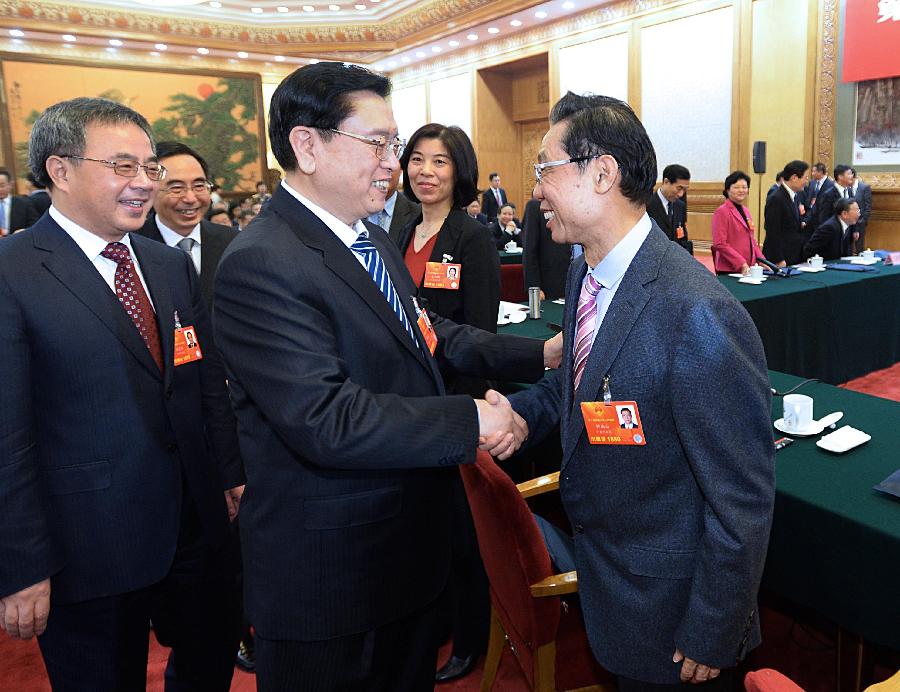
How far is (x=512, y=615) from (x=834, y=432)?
44.0 inches

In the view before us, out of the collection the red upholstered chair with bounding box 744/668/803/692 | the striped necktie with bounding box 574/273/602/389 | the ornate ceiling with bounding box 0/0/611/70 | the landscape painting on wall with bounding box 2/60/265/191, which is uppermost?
the ornate ceiling with bounding box 0/0/611/70

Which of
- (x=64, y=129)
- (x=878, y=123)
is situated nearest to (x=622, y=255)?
(x=64, y=129)

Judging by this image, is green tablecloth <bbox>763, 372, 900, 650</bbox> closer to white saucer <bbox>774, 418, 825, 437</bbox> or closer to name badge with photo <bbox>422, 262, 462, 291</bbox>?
white saucer <bbox>774, 418, 825, 437</bbox>

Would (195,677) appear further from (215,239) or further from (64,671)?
(215,239)

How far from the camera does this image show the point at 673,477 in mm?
1190

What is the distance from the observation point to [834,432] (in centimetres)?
202

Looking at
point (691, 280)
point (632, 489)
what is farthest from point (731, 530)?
point (691, 280)

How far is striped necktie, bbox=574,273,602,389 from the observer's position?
52.8 inches

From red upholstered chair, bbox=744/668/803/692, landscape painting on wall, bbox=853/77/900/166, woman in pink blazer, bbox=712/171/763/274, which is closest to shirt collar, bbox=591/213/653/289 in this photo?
red upholstered chair, bbox=744/668/803/692

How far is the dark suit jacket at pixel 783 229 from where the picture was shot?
7305mm

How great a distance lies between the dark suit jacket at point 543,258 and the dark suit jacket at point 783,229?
3399 mm

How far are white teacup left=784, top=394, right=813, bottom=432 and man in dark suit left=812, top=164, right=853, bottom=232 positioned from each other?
7432 millimetres

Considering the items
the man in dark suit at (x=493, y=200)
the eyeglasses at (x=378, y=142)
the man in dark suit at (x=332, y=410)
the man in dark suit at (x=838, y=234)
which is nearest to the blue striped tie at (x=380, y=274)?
the man in dark suit at (x=332, y=410)

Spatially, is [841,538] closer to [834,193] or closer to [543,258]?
[543,258]
